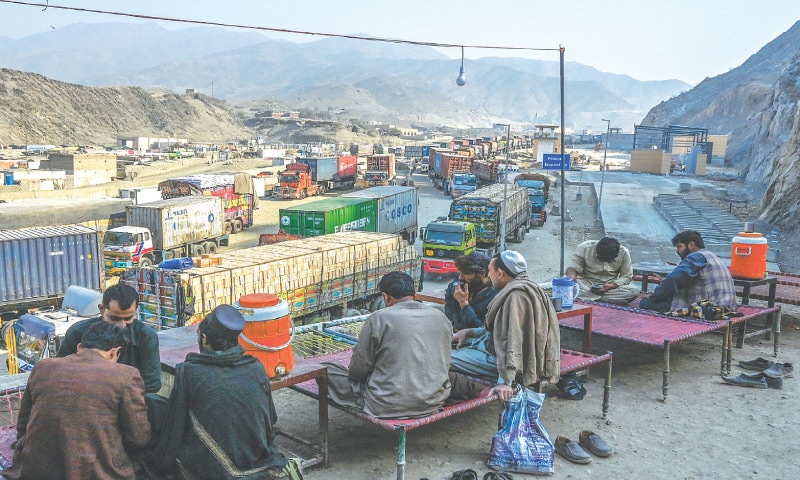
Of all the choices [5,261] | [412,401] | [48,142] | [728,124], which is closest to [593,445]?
[412,401]

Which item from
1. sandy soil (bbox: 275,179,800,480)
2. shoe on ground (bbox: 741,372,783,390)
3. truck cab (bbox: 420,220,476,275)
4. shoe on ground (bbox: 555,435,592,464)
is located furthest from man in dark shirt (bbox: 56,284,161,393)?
truck cab (bbox: 420,220,476,275)

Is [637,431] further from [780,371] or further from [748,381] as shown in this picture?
[780,371]

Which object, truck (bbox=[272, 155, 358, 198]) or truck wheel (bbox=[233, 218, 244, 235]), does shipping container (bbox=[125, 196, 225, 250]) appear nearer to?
truck wheel (bbox=[233, 218, 244, 235])

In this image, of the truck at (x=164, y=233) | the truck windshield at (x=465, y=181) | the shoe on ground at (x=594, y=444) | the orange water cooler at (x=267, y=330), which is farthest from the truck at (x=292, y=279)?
the truck windshield at (x=465, y=181)

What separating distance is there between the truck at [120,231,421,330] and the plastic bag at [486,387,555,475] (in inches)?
350

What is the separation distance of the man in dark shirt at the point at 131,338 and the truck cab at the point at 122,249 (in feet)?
68.1

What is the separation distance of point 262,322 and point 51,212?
27.9 meters

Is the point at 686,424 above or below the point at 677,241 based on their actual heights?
below

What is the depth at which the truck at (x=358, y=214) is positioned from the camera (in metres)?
28.9

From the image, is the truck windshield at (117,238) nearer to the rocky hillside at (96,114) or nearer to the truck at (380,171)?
the truck at (380,171)

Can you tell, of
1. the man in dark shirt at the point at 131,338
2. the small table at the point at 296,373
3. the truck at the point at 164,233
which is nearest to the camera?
the man in dark shirt at the point at 131,338

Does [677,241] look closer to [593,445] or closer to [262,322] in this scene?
[593,445]

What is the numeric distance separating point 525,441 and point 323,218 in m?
22.0

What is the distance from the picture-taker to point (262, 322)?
6.09 metres
